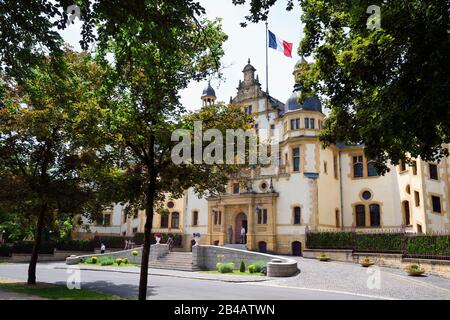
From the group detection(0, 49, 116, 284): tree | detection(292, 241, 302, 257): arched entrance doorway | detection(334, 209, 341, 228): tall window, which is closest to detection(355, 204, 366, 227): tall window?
detection(334, 209, 341, 228): tall window

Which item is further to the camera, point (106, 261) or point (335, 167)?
point (335, 167)

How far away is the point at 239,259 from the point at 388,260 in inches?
421

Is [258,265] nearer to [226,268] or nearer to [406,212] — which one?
[226,268]

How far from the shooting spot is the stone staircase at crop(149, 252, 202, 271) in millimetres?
31322

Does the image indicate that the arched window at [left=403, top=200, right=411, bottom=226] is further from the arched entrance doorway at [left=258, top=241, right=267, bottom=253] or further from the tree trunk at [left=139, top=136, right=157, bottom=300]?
the tree trunk at [left=139, top=136, right=157, bottom=300]

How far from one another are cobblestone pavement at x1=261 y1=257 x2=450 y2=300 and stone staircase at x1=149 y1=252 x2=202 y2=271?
964 cm

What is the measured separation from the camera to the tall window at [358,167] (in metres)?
40.8

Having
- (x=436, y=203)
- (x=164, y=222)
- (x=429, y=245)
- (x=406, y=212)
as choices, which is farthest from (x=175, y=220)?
(x=429, y=245)

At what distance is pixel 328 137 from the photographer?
15.1 m

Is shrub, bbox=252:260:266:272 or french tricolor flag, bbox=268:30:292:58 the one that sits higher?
french tricolor flag, bbox=268:30:292:58

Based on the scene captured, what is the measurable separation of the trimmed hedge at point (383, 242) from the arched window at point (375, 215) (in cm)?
766

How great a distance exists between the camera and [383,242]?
2998 cm
